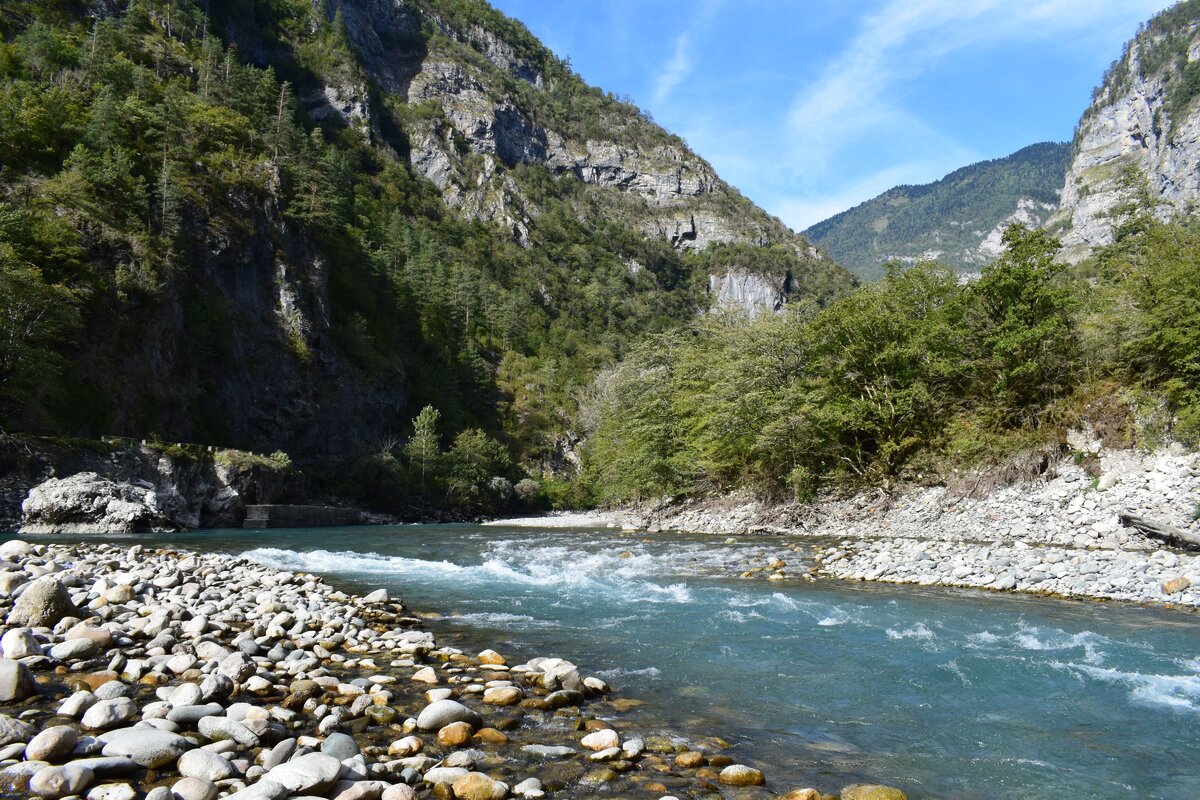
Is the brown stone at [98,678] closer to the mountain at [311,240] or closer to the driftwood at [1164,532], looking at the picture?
the driftwood at [1164,532]

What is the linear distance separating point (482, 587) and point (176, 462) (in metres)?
29.1

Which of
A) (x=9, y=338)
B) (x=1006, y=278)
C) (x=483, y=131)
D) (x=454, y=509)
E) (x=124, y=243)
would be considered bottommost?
(x=454, y=509)

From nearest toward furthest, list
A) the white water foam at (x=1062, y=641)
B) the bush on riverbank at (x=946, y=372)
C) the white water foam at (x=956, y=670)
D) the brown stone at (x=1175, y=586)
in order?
1. the white water foam at (x=956, y=670)
2. the white water foam at (x=1062, y=641)
3. the brown stone at (x=1175, y=586)
4. the bush on riverbank at (x=946, y=372)

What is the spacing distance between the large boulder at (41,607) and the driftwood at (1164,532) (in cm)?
2086

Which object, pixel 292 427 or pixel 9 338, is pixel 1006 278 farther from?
pixel 292 427


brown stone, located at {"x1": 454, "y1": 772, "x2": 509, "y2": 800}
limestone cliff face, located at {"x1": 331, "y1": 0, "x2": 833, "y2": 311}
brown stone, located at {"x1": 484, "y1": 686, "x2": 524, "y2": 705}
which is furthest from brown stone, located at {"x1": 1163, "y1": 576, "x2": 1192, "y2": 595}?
limestone cliff face, located at {"x1": 331, "y1": 0, "x2": 833, "y2": 311}

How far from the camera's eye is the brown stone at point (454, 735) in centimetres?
543

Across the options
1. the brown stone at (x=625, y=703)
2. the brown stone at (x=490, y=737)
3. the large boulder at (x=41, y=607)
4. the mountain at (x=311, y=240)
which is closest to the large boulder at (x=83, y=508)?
the mountain at (x=311, y=240)

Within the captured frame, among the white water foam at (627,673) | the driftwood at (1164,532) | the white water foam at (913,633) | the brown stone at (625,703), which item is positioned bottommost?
the white water foam at (913,633)

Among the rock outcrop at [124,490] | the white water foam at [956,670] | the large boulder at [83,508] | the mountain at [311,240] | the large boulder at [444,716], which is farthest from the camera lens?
the mountain at [311,240]

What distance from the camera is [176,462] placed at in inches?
1369

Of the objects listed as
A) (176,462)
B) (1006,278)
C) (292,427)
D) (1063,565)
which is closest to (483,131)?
(292,427)

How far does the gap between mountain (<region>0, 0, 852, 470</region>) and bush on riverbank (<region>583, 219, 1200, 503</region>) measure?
113 feet

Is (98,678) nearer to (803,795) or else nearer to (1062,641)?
(803,795)
